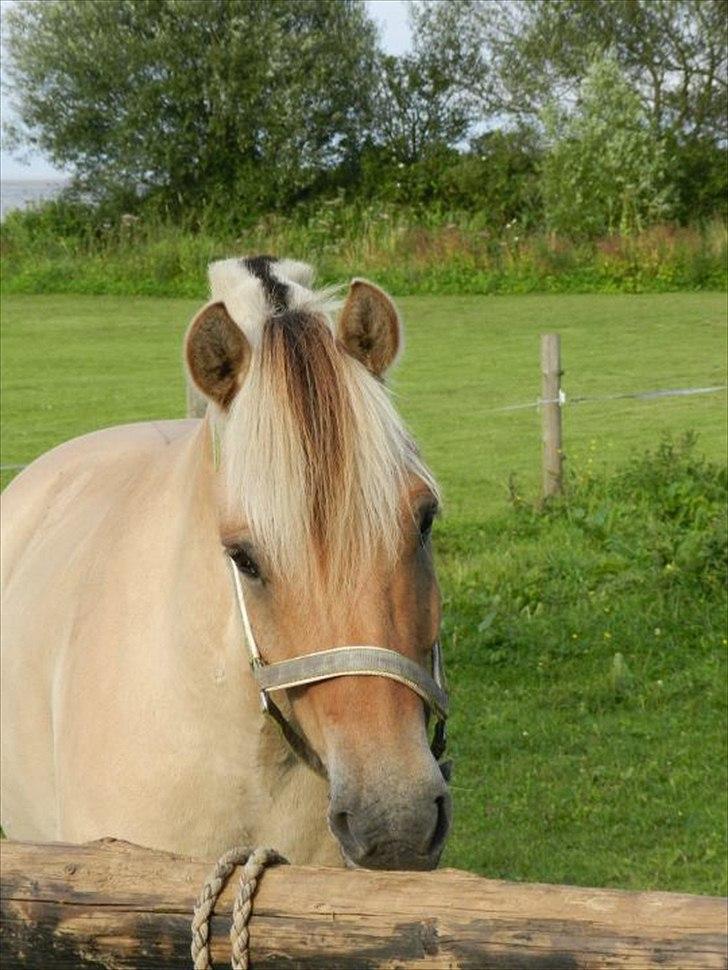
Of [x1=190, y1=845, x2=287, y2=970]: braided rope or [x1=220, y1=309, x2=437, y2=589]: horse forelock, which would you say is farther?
[x1=220, y1=309, x2=437, y2=589]: horse forelock

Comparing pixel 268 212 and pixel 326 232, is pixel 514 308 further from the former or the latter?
pixel 268 212

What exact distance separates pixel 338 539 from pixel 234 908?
0.70 metres

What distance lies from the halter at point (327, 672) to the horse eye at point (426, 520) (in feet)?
0.57

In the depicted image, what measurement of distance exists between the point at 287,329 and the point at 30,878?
0.99 m

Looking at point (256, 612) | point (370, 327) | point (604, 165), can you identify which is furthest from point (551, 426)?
point (604, 165)

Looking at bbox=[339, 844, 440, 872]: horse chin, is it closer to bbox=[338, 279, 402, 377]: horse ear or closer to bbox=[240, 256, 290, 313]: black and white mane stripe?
bbox=[338, 279, 402, 377]: horse ear

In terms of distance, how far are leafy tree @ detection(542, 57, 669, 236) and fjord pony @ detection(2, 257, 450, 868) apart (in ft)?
71.5

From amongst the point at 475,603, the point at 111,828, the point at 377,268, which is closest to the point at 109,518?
the point at 111,828

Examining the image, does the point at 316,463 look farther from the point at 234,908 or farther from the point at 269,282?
the point at 234,908

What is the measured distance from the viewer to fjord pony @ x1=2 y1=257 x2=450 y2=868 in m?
2.04

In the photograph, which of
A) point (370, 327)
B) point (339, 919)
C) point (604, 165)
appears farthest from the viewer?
point (604, 165)

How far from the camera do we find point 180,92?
96.5 feet

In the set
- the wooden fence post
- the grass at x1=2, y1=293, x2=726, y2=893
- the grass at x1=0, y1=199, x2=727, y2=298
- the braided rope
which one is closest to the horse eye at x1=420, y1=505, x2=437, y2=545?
the braided rope

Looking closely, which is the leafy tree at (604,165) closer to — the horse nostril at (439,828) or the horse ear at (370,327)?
the horse ear at (370,327)
